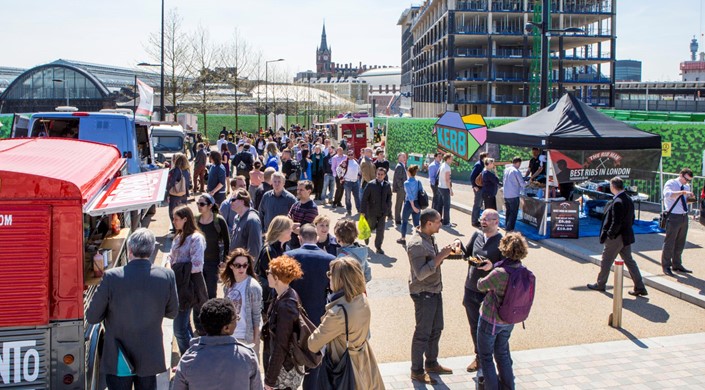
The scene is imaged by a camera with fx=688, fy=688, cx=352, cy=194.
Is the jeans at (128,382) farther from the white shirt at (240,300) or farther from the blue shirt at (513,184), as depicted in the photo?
the blue shirt at (513,184)

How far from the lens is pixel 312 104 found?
266ft

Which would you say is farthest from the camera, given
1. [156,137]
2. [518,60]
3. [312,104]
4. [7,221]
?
[312,104]

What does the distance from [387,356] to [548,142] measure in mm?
8078

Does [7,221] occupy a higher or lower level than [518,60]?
lower

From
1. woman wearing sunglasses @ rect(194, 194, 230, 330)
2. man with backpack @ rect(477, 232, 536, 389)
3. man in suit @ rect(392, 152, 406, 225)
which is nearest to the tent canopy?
man in suit @ rect(392, 152, 406, 225)

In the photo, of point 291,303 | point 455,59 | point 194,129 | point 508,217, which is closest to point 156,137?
point 194,129

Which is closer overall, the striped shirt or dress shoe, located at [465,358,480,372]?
the striped shirt

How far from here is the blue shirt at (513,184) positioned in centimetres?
1488

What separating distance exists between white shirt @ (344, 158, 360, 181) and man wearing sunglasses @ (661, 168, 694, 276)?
793 centimetres

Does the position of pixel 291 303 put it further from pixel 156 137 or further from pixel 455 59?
pixel 455 59

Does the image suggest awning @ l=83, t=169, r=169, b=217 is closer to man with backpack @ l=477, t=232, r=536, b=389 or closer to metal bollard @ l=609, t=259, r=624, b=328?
man with backpack @ l=477, t=232, r=536, b=389

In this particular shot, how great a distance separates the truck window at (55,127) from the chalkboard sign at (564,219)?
10049 mm

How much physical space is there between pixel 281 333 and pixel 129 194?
2.42 m

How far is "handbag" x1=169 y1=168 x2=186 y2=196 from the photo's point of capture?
13422 mm
